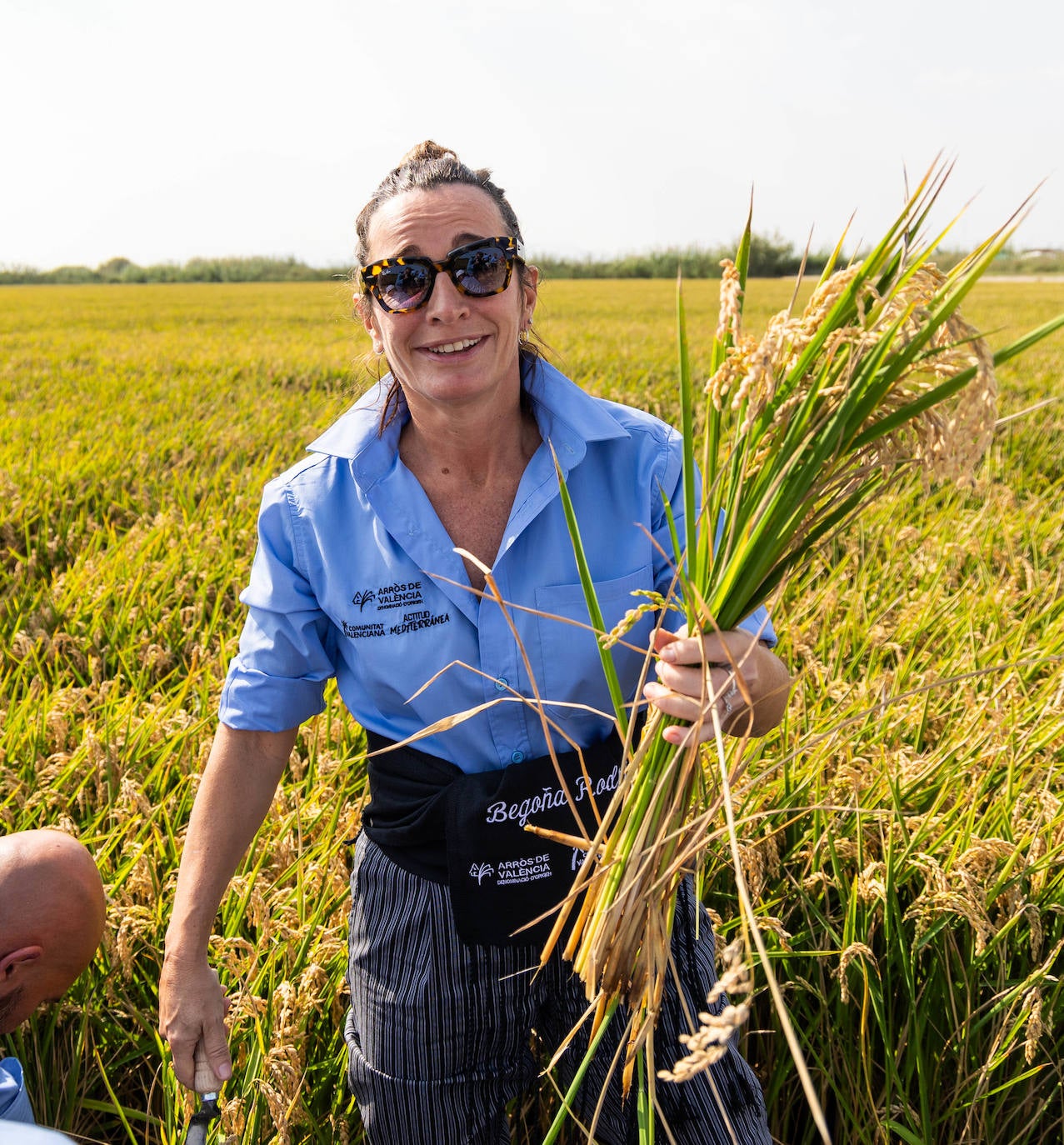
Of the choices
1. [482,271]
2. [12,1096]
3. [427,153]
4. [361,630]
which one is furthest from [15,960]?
[427,153]

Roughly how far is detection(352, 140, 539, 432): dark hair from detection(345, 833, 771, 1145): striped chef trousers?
933 millimetres

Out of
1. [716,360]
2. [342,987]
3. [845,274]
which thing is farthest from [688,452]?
[342,987]

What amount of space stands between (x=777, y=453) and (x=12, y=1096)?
1.52 metres

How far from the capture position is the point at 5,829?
2.04m

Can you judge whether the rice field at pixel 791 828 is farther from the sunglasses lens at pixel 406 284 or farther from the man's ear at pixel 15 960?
the sunglasses lens at pixel 406 284

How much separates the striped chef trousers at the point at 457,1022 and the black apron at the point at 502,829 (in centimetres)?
7

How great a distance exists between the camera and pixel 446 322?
1.54 m

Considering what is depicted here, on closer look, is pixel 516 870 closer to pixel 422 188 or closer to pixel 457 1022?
pixel 457 1022

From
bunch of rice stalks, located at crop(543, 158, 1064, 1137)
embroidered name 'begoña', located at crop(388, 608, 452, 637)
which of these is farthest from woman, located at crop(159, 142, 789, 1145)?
bunch of rice stalks, located at crop(543, 158, 1064, 1137)

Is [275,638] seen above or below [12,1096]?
above

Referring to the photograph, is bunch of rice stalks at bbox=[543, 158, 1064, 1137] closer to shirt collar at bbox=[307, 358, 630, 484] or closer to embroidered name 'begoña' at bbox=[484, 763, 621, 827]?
embroidered name 'begoña' at bbox=[484, 763, 621, 827]

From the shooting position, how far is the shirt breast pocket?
155cm

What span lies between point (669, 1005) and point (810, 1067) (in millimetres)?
445

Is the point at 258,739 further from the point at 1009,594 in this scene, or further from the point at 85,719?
the point at 1009,594
